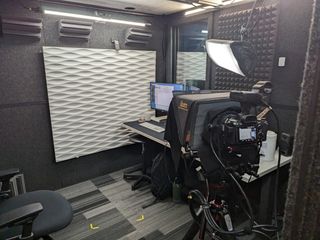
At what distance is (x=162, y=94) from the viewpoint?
8.92 feet

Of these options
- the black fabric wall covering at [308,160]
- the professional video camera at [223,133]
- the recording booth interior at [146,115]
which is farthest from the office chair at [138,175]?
the black fabric wall covering at [308,160]

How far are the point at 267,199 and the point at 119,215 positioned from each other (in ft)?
4.45

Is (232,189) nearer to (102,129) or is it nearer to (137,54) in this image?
(102,129)

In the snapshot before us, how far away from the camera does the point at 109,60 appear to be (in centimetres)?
259

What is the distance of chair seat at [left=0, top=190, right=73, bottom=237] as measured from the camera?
4.26 feet

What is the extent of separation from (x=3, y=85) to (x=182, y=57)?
7.07 ft

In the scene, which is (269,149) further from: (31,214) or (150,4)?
(150,4)

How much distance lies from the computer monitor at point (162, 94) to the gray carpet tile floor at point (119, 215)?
104 cm

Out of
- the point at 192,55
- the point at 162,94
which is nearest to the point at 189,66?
the point at 192,55

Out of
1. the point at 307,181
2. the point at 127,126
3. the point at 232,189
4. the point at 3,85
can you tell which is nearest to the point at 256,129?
the point at 232,189

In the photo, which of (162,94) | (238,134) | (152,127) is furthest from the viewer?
(162,94)

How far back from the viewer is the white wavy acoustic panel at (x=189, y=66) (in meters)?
2.92

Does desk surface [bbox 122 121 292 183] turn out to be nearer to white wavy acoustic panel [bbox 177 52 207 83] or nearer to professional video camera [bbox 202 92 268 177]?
professional video camera [bbox 202 92 268 177]

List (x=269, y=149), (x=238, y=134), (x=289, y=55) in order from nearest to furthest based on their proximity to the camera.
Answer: (x=238, y=134)
(x=269, y=149)
(x=289, y=55)
